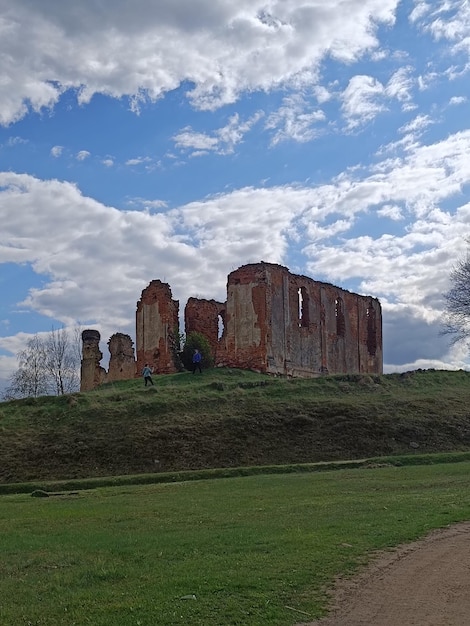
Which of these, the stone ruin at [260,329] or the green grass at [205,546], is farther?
the stone ruin at [260,329]

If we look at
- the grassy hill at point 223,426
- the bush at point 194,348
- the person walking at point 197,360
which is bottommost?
the grassy hill at point 223,426

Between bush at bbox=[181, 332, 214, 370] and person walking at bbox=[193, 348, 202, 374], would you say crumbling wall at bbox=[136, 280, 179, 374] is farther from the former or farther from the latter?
person walking at bbox=[193, 348, 202, 374]

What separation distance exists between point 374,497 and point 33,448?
15.5 meters

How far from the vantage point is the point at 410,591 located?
8.20m

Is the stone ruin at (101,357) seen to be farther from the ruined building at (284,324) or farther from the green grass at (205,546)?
the green grass at (205,546)

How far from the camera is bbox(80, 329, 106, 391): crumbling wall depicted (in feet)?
169

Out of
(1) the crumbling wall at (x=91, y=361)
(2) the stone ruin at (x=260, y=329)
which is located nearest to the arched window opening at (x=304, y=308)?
(2) the stone ruin at (x=260, y=329)

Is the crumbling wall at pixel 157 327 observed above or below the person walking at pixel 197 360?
above

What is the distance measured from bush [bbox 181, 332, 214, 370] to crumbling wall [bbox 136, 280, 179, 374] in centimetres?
393

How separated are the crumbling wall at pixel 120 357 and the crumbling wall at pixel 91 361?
3.40 feet

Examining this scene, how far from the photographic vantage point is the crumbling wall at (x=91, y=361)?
51625 millimetres

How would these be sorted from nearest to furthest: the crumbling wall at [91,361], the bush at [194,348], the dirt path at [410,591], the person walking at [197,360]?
the dirt path at [410,591] → the person walking at [197,360] → the bush at [194,348] → the crumbling wall at [91,361]

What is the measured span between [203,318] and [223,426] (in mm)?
21312

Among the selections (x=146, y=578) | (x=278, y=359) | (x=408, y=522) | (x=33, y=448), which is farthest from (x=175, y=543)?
(x=278, y=359)
